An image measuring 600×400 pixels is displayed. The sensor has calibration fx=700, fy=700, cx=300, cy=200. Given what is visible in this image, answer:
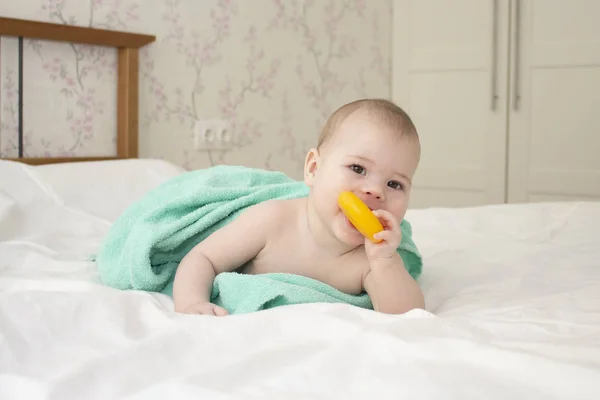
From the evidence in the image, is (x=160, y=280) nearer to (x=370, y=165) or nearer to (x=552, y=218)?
(x=370, y=165)

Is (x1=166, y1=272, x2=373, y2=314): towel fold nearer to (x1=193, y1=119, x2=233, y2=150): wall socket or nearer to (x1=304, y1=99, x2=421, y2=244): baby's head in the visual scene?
(x1=304, y1=99, x2=421, y2=244): baby's head

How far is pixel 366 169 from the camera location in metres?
0.98

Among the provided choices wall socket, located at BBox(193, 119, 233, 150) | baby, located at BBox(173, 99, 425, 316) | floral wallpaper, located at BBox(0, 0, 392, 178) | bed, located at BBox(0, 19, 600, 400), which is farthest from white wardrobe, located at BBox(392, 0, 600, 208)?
baby, located at BBox(173, 99, 425, 316)

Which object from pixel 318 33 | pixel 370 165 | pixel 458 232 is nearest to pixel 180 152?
pixel 318 33

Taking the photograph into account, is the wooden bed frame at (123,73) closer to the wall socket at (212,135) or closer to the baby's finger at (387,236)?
the wall socket at (212,135)

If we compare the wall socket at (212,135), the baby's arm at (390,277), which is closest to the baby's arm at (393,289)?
the baby's arm at (390,277)

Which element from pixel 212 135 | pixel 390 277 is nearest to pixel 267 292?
pixel 390 277

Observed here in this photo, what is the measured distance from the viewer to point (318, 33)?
3.02 metres

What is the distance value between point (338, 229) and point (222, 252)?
187 mm

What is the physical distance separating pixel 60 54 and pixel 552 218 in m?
1.46

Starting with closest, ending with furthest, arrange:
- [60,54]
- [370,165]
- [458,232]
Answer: [370,165] < [458,232] < [60,54]

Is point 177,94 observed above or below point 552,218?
above

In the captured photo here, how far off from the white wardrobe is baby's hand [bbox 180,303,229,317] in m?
2.42

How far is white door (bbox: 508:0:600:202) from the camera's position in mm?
2910
